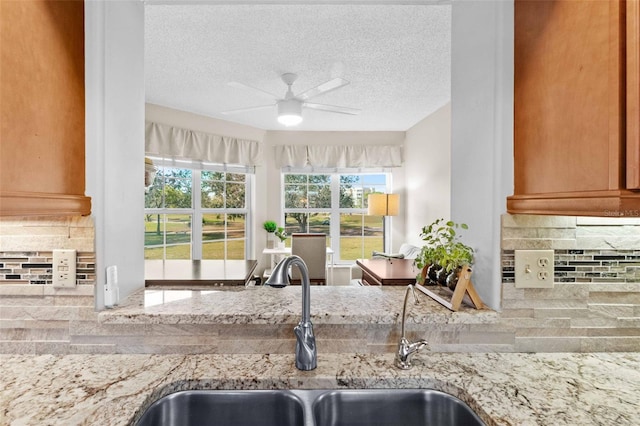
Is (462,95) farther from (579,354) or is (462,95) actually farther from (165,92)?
(165,92)

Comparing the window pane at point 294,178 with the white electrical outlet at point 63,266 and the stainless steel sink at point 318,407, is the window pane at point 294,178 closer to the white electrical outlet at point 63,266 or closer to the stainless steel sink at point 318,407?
the white electrical outlet at point 63,266

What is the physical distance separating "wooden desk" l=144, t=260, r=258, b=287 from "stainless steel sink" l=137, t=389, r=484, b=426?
0.66 m

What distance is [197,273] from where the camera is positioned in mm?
1735

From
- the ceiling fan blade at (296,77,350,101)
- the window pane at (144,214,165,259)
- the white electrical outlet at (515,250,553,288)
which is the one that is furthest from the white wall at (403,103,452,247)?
the window pane at (144,214,165,259)

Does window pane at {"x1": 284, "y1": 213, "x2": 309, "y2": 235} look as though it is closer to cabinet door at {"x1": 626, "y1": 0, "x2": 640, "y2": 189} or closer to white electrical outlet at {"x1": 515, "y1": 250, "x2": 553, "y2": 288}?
white electrical outlet at {"x1": 515, "y1": 250, "x2": 553, "y2": 288}

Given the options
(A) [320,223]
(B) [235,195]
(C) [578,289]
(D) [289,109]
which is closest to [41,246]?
(C) [578,289]

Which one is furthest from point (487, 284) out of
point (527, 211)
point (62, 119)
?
point (62, 119)

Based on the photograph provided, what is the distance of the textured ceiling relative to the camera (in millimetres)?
2059

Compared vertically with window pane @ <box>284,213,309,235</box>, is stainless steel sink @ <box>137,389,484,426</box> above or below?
below

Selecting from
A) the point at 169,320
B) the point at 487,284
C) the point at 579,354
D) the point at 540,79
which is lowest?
the point at 579,354

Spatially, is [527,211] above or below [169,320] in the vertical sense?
above

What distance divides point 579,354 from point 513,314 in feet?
0.81

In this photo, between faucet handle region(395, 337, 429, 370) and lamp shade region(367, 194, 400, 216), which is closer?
faucet handle region(395, 337, 429, 370)

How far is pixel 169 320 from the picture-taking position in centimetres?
107
